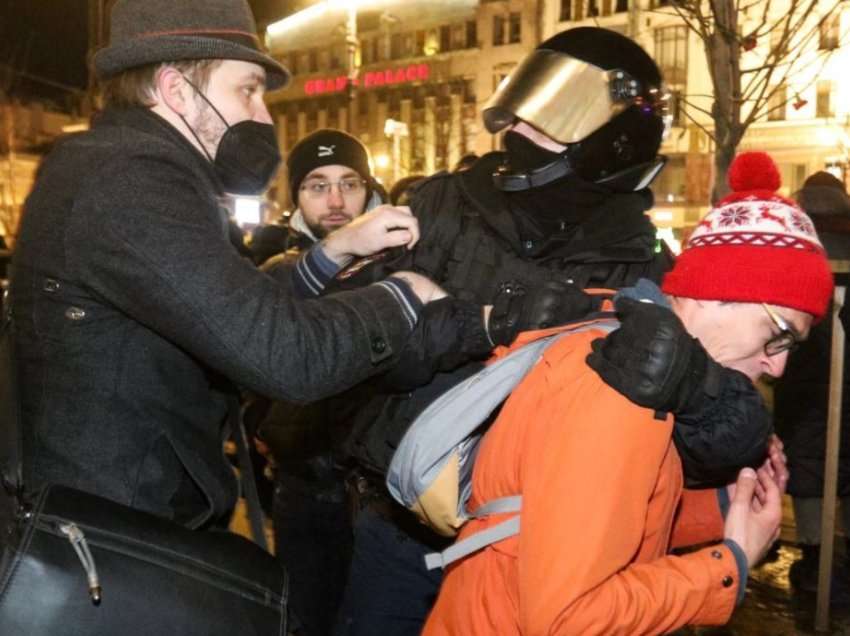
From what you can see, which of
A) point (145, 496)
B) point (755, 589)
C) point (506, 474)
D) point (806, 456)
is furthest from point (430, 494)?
point (755, 589)

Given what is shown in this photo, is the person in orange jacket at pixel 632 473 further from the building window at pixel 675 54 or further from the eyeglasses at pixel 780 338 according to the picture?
the building window at pixel 675 54

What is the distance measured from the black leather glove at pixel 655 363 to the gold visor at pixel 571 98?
32.8 inches

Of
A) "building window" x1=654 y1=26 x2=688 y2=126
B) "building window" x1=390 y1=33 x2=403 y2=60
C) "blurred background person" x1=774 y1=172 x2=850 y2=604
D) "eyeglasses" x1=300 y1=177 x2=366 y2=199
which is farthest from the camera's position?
"building window" x1=390 y1=33 x2=403 y2=60

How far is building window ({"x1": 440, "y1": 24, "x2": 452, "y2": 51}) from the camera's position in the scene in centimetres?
4747

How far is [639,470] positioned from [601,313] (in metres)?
0.40

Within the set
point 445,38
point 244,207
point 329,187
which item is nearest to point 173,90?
point 329,187

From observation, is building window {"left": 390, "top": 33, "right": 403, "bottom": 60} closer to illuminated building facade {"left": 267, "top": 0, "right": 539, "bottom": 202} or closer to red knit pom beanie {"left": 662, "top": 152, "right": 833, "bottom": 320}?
illuminated building facade {"left": 267, "top": 0, "right": 539, "bottom": 202}

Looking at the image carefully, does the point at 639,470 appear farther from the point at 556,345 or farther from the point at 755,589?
the point at 755,589

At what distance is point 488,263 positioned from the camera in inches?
90.0

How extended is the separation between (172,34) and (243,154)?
29 centimetres

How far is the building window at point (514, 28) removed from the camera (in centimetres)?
4341

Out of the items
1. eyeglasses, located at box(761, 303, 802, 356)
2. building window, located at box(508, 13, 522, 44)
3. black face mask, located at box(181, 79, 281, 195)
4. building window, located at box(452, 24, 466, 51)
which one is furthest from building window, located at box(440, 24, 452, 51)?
eyeglasses, located at box(761, 303, 802, 356)

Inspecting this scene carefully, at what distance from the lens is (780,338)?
1.87 metres

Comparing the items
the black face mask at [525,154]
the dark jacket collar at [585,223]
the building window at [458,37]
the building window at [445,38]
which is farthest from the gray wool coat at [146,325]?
the building window at [445,38]
